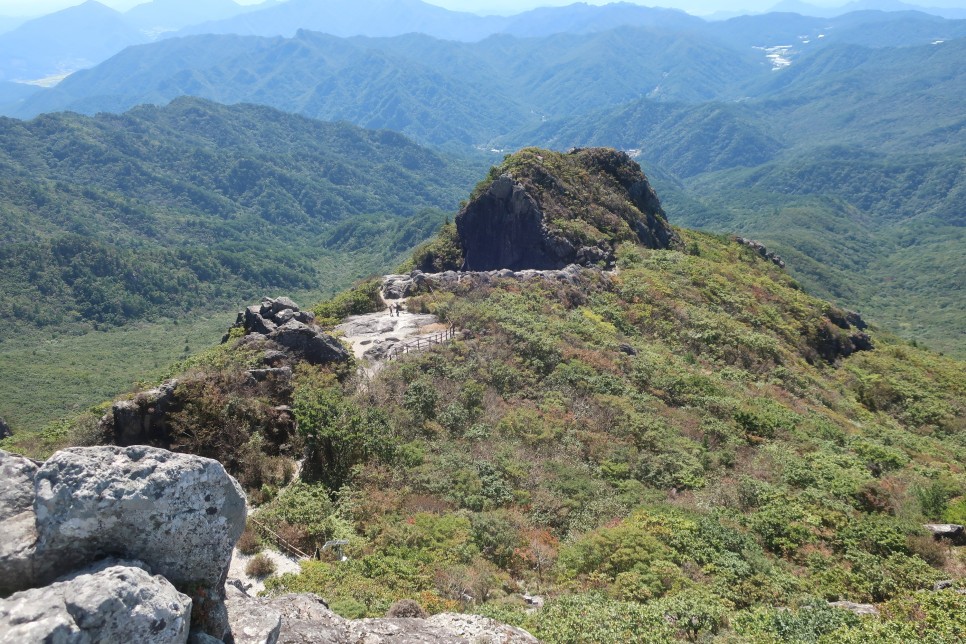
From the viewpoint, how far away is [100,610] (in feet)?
18.6

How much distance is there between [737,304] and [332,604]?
121 feet

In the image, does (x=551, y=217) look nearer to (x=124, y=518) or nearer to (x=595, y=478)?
(x=595, y=478)

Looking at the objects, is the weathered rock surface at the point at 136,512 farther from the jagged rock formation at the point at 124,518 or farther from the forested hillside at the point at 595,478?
the forested hillside at the point at 595,478

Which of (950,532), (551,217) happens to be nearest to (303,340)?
(950,532)

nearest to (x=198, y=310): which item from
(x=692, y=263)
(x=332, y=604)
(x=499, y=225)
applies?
(x=499, y=225)

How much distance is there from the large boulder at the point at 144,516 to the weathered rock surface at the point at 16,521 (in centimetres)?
14

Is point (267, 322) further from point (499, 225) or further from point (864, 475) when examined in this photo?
point (499, 225)

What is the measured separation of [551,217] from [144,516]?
148 feet

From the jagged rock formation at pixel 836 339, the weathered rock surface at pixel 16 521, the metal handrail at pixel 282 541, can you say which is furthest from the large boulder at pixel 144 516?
the jagged rock formation at pixel 836 339

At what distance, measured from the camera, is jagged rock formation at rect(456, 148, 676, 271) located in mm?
47656

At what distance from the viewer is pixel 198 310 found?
14312cm

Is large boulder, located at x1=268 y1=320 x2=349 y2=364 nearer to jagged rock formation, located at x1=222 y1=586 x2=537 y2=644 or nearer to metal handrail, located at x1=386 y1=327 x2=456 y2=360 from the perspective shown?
metal handrail, located at x1=386 y1=327 x2=456 y2=360

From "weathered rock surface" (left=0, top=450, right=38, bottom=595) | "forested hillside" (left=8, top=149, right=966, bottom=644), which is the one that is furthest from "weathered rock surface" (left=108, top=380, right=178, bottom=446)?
"weathered rock surface" (left=0, top=450, right=38, bottom=595)

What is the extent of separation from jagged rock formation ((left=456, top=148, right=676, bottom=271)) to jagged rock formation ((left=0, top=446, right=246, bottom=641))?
40.8 meters
